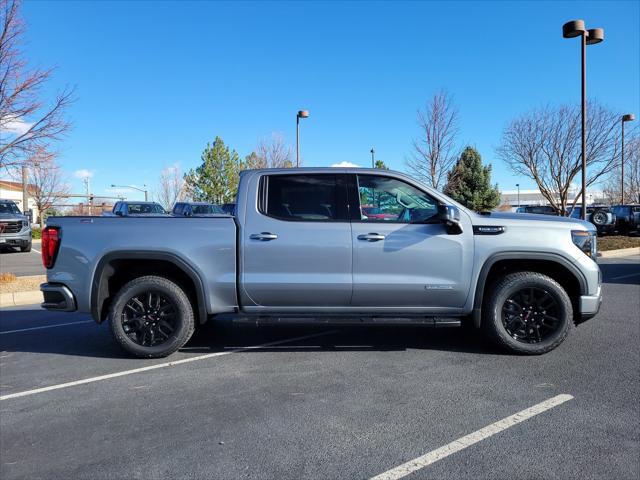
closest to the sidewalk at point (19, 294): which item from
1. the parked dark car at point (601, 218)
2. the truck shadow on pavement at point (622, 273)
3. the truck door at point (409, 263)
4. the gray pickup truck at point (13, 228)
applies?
the truck door at point (409, 263)

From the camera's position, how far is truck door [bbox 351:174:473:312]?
4.62m

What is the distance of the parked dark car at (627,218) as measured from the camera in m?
24.0

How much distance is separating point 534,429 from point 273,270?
2.63 meters

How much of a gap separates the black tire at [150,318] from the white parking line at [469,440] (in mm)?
2790

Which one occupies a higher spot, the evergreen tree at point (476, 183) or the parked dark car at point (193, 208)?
the evergreen tree at point (476, 183)

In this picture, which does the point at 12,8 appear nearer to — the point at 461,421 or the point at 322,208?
the point at 322,208

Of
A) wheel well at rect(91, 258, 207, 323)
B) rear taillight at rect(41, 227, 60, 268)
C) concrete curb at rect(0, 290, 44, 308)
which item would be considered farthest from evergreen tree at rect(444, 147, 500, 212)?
rear taillight at rect(41, 227, 60, 268)

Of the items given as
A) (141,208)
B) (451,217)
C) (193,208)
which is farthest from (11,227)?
(451,217)

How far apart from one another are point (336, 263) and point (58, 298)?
113 inches

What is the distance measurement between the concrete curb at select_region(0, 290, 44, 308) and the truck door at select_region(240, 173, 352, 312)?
19.4 feet

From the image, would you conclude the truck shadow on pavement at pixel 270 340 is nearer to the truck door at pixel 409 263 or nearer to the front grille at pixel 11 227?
the truck door at pixel 409 263

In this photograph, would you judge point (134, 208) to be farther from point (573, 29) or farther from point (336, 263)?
point (573, 29)

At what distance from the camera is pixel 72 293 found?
478cm

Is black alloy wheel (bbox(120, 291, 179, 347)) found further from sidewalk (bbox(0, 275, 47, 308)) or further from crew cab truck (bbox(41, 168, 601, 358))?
sidewalk (bbox(0, 275, 47, 308))
